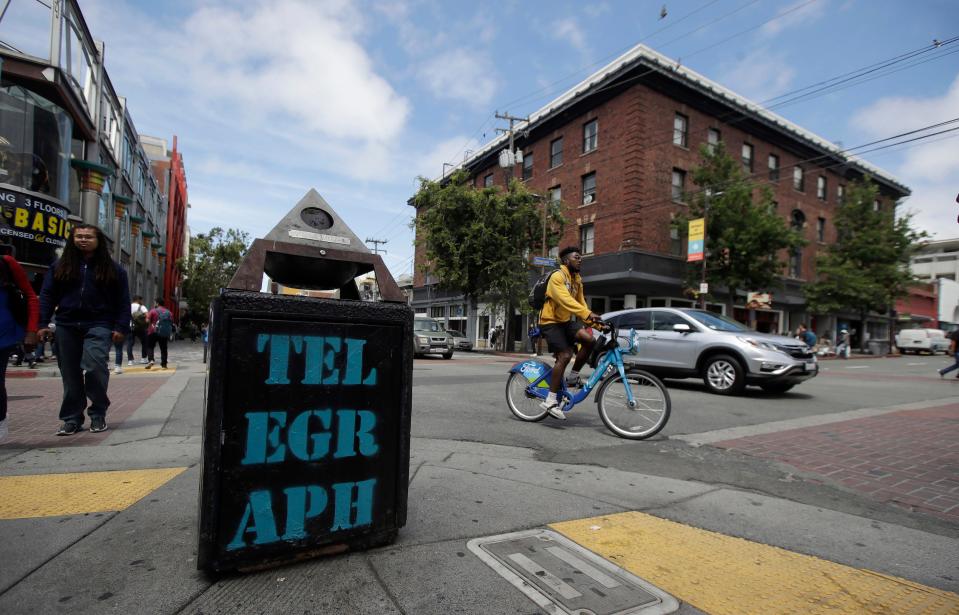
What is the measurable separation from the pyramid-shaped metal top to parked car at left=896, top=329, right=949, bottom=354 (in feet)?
151

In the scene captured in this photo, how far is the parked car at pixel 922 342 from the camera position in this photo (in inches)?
1403

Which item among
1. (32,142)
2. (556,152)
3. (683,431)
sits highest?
(556,152)

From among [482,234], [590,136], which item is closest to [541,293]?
[482,234]

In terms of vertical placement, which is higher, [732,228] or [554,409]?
[732,228]

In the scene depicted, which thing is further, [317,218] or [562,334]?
[562,334]

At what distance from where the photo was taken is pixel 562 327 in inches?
207

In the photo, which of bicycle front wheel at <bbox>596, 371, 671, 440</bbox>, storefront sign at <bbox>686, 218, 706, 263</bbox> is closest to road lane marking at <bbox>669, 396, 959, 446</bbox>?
bicycle front wheel at <bbox>596, 371, 671, 440</bbox>

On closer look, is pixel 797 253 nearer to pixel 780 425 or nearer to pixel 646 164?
pixel 646 164

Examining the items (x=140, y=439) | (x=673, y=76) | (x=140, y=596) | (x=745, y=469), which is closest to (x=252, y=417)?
(x=140, y=596)

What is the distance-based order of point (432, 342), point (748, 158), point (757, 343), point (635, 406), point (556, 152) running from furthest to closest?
point (556, 152), point (748, 158), point (432, 342), point (757, 343), point (635, 406)

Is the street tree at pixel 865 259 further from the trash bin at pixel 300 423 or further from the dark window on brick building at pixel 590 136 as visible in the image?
the trash bin at pixel 300 423

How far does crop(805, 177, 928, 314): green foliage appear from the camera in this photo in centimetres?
2958

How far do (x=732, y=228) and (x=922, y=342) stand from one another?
77.8ft

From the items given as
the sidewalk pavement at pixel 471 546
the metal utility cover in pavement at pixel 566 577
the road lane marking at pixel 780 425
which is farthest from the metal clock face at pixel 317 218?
the road lane marking at pixel 780 425
